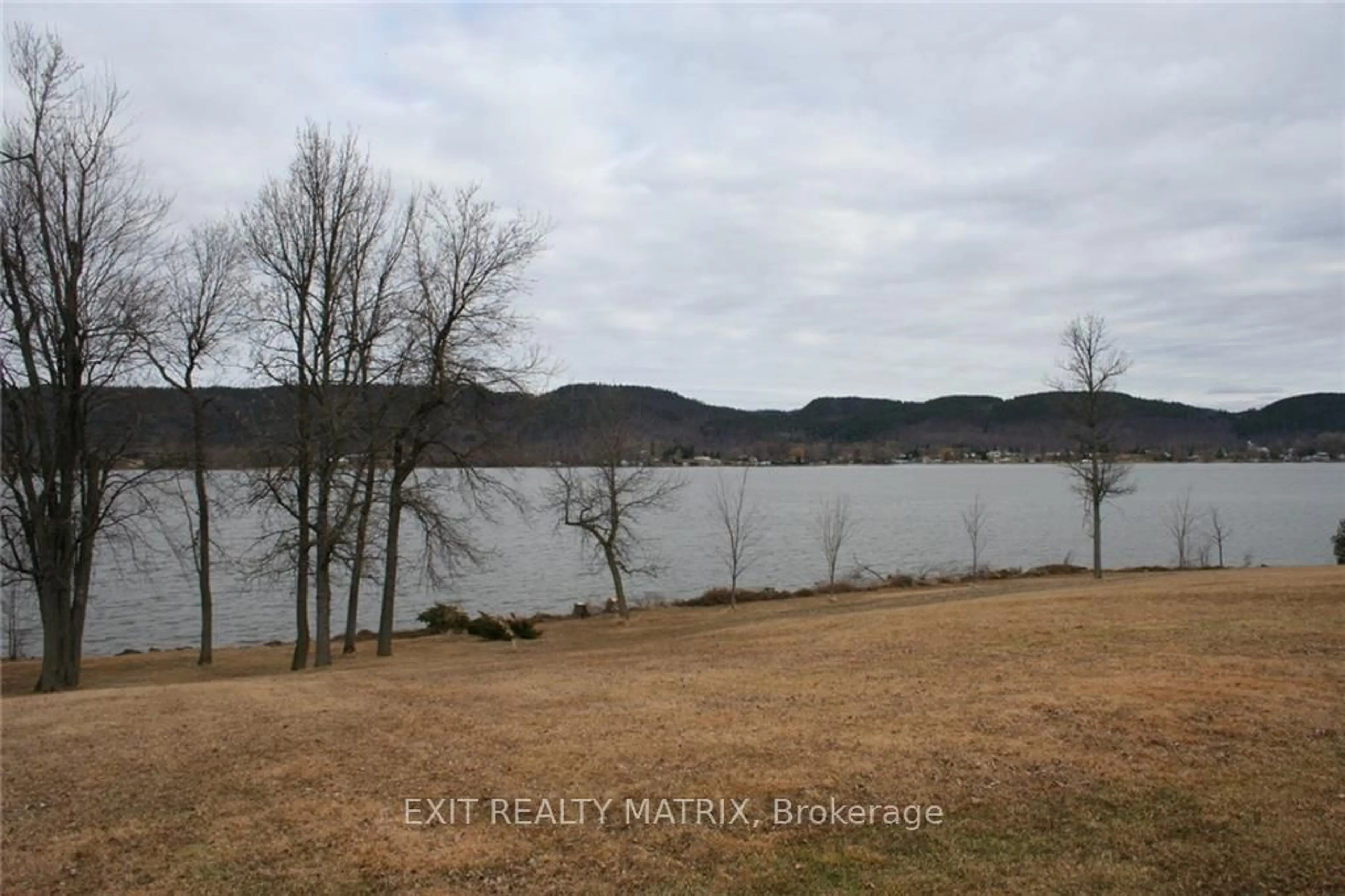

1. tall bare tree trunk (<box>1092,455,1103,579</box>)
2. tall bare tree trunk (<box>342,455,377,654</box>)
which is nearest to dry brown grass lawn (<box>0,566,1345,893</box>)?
tall bare tree trunk (<box>342,455,377,654</box>)

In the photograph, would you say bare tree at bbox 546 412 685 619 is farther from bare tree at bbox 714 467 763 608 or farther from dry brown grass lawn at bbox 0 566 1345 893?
dry brown grass lawn at bbox 0 566 1345 893

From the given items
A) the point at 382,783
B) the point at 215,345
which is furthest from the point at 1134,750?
the point at 215,345

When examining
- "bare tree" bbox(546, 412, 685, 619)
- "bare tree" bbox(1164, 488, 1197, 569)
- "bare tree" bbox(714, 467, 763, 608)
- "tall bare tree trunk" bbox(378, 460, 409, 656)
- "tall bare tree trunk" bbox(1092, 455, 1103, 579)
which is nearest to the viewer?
"tall bare tree trunk" bbox(378, 460, 409, 656)

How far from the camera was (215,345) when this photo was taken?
2461 centimetres

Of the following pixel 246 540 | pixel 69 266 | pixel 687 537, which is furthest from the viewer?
pixel 687 537

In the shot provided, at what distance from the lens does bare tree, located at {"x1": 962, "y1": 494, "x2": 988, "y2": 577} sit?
138ft

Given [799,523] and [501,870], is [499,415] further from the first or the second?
[799,523]

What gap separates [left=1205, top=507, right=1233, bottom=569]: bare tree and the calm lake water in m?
0.83

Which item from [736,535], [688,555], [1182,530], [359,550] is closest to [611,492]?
[359,550]

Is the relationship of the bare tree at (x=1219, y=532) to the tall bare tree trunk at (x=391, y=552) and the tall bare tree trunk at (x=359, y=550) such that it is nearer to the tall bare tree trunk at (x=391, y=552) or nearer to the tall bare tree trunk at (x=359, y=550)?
the tall bare tree trunk at (x=391, y=552)

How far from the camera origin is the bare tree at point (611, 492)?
1219 inches

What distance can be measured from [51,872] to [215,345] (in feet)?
67.0

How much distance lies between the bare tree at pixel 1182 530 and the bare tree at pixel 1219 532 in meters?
1.02

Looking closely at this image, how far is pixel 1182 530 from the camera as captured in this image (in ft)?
164
